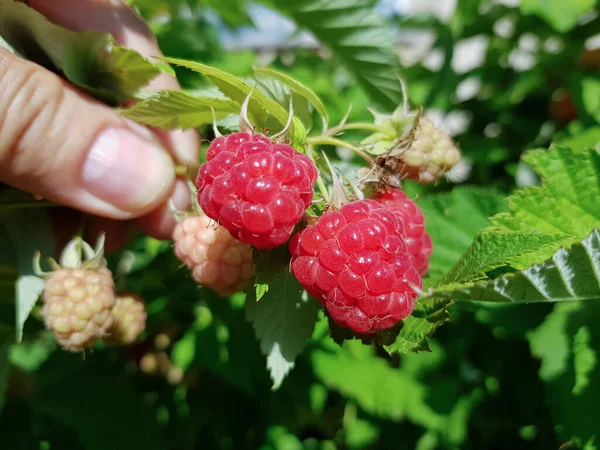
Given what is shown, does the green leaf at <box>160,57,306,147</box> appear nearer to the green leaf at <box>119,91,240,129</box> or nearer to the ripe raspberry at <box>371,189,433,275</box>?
the green leaf at <box>119,91,240,129</box>

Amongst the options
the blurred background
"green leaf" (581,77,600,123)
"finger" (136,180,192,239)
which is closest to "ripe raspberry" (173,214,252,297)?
"finger" (136,180,192,239)

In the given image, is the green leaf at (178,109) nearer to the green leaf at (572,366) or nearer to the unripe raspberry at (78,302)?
the unripe raspberry at (78,302)

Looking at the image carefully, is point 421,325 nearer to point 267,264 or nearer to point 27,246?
point 267,264

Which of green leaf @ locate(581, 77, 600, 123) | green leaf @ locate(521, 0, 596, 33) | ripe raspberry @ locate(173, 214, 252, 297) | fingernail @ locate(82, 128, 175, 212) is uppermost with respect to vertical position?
green leaf @ locate(521, 0, 596, 33)

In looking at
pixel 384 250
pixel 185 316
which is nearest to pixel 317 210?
pixel 384 250

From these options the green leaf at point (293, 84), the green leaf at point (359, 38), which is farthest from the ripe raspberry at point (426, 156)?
the green leaf at point (359, 38)

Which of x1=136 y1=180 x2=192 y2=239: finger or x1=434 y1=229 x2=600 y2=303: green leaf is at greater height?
x1=434 y1=229 x2=600 y2=303: green leaf

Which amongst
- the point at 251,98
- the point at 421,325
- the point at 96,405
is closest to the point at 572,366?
the point at 421,325
